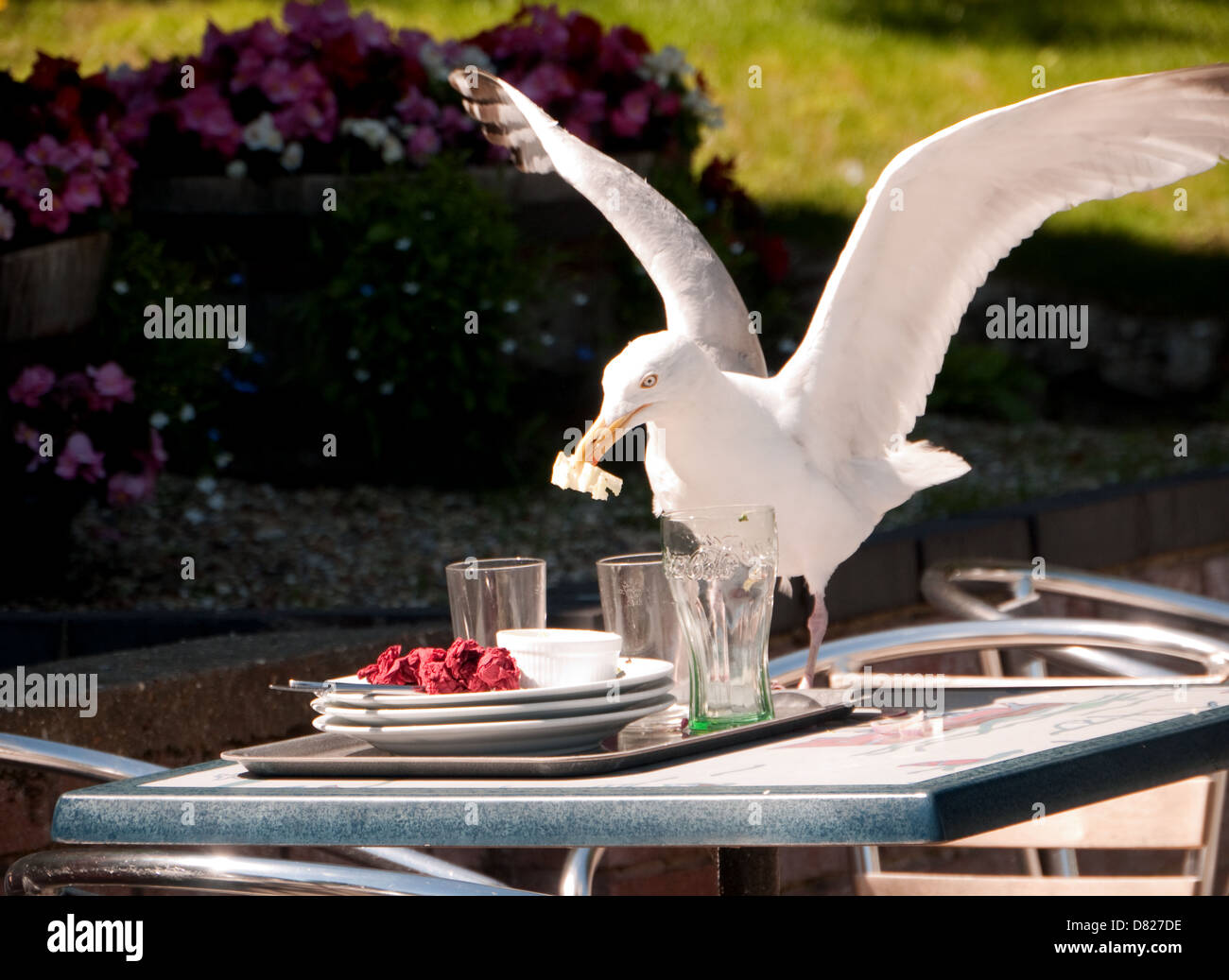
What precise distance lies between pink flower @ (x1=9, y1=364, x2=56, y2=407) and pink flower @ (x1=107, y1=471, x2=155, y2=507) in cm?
25

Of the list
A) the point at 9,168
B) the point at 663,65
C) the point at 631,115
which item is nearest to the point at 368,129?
the point at 631,115

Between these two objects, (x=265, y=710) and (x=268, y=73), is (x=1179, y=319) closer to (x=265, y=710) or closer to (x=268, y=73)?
(x=268, y=73)

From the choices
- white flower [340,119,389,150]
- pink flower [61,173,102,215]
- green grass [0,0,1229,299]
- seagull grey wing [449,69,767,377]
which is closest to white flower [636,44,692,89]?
white flower [340,119,389,150]

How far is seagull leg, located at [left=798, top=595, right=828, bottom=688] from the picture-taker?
7.18 feet

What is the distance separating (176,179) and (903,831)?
382cm

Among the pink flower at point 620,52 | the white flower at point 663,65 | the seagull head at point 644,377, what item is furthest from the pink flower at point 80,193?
the seagull head at point 644,377

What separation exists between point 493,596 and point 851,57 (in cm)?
767

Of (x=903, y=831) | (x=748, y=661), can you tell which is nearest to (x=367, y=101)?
(x=748, y=661)

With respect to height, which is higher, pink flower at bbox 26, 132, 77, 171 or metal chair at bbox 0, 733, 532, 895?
pink flower at bbox 26, 132, 77, 171

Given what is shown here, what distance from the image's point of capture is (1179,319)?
662 cm

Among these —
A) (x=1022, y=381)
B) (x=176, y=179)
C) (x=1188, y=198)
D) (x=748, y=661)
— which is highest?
(x=1188, y=198)

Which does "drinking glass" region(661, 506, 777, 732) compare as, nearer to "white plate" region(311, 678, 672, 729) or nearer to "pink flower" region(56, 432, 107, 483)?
"white plate" region(311, 678, 672, 729)

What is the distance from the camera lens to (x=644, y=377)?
1.92 meters

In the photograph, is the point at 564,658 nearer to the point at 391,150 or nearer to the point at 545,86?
the point at 391,150
